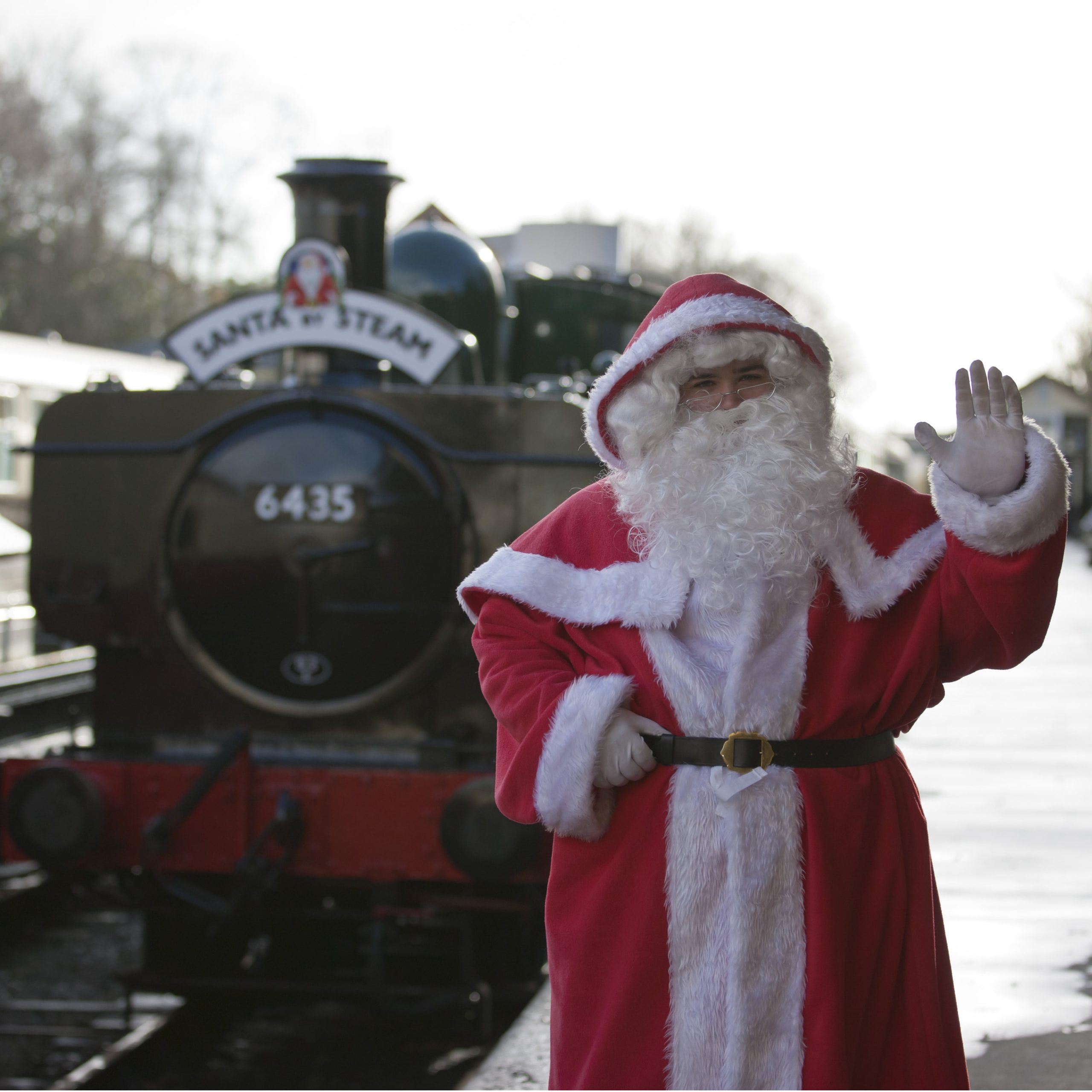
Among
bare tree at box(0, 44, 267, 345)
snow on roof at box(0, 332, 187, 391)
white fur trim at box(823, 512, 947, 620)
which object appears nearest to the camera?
white fur trim at box(823, 512, 947, 620)

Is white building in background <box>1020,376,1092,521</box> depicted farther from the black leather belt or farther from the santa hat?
the black leather belt

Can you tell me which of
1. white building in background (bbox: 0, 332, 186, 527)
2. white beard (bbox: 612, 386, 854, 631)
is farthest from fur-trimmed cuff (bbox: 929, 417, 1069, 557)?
white building in background (bbox: 0, 332, 186, 527)

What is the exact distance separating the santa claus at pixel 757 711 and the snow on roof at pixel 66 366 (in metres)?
12.3

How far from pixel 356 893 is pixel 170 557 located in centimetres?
130

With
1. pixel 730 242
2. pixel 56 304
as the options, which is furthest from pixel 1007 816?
pixel 730 242

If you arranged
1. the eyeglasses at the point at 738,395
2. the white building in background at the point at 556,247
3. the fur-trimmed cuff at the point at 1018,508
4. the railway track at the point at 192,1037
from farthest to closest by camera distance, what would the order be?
the white building in background at the point at 556,247, the railway track at the point at 192,1037, the eyeglasses at the point at 738,395, the fur-trimmed cuff at the point at 1018,508

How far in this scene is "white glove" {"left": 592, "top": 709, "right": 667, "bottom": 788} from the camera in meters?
1.95

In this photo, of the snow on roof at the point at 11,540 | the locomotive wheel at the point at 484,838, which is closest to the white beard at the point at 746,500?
the locomotive wheel at the point at 484,838

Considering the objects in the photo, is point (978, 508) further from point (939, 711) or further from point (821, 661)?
point (939, 711)

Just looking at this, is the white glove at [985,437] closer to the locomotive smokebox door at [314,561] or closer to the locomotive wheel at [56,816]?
the locomotive smokebox door at [314,561]

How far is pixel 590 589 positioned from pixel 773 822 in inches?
18.0

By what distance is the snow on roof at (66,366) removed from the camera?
14.2 meters

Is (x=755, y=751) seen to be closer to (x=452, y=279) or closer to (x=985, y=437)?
(x=985, y=437)

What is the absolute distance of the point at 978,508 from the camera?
192cm
